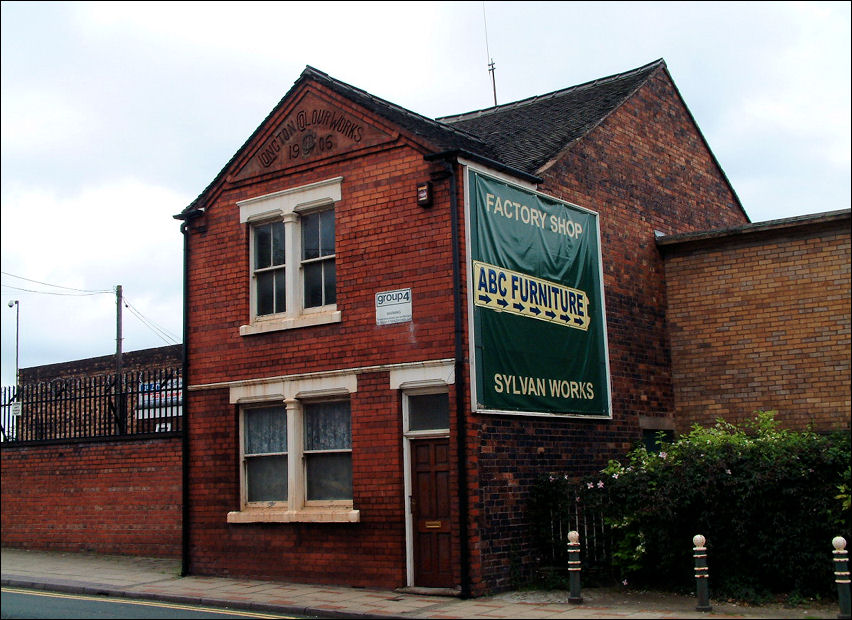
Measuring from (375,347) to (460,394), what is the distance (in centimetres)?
176

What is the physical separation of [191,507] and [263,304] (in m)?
3.64

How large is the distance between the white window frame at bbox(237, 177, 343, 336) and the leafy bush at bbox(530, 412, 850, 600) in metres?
4.95

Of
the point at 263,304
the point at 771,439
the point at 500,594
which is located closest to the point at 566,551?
the point at 500,594

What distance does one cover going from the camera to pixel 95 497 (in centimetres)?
1870

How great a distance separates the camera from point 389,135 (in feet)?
48.1

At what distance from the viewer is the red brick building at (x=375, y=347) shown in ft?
44.3

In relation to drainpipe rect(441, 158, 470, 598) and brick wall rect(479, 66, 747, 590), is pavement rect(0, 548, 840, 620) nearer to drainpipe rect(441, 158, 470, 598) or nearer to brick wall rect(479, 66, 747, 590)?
drainpipe rect(441, 158, 470, 598)

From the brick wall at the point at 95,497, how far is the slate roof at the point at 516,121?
4.97 metres

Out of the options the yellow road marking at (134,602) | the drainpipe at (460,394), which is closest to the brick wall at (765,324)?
the drainpipe at (460,394)

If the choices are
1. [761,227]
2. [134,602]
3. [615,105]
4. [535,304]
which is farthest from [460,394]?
[615,105]

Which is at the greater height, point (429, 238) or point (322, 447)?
point (429, 238)

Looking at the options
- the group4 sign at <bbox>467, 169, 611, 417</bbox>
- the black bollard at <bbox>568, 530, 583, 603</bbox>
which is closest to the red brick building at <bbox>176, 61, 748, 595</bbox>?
the group4 sign at <bbox>467, 169, 611, 417</bbox>

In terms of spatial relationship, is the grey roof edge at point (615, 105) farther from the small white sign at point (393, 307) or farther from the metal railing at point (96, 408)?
the metal railing at point (96, 408)

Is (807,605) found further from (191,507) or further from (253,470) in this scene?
(191,507)
